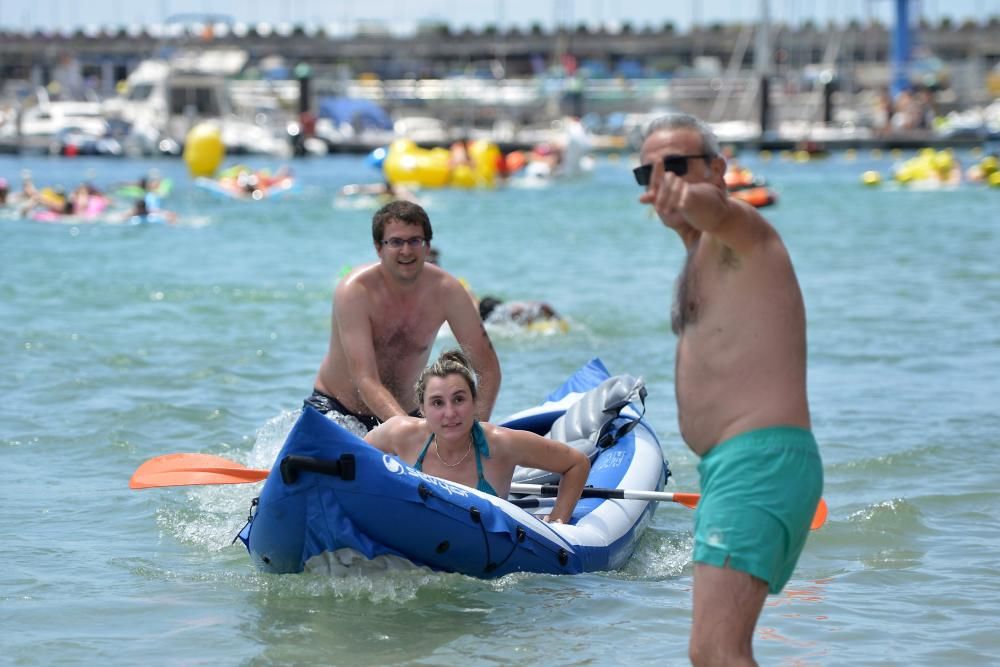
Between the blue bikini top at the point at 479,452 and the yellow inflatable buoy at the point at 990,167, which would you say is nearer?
the blue bikini top at the point at 479,452

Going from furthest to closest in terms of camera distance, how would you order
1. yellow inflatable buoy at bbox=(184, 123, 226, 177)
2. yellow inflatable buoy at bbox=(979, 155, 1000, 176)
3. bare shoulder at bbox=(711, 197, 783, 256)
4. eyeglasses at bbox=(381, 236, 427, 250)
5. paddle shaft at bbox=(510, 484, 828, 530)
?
A: yellow inflatable buoy at bbox=(184, 123, 226, 177) < yellow inflatable buoy at bbox=(979, 155, 1000, 176) < eyeglasses at bbox=(381, 236, 427, 250) < paddle shaft at bbox=(510, 484, 828, 530) < bare shoulder at bbox=(711, 197, 783, 256)

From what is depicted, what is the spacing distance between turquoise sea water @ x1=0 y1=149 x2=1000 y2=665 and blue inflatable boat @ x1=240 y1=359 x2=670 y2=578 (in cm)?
13

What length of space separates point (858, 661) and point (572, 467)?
1.30m

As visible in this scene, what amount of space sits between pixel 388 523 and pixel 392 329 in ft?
4.37

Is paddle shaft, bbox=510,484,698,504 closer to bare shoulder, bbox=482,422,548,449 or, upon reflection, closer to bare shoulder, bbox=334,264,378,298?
bare shoulder, bbox=482,422,548,449

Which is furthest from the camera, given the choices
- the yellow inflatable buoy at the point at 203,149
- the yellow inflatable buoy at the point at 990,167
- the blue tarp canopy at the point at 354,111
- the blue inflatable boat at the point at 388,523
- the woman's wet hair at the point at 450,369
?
the blue tarp canopy at the point at 354,111

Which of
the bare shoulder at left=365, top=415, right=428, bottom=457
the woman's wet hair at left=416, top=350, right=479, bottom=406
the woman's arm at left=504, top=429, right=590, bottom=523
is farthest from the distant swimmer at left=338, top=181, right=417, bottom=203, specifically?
the woman's wet hair at left=416, top=350, right=479, bottom=406

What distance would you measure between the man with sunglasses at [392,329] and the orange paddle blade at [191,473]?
1.40 ft

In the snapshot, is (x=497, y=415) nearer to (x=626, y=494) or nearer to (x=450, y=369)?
(x=626, y=494)

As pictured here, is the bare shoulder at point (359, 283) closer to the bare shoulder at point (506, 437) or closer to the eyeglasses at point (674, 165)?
the bare shoulder at point (506, 437)

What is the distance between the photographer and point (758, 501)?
3.36 m

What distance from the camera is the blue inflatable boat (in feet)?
16.2

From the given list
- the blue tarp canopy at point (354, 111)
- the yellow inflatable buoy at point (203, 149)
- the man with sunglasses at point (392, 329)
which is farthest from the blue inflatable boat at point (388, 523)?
the blue tarp canopy at point (354, 111)

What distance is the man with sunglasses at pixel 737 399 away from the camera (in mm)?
3359
